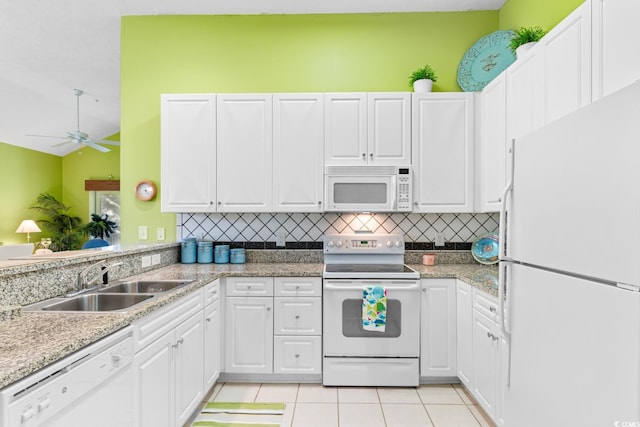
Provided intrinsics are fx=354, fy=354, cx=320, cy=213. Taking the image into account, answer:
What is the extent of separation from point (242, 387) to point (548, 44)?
9.65 ft

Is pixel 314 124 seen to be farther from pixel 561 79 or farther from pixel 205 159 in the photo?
pixel 561 79

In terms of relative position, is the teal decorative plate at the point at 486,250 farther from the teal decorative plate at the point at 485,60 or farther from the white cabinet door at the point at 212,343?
the white cabinet door at the point at 212,343

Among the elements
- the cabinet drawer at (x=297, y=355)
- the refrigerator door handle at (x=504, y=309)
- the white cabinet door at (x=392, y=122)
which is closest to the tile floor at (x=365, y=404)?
the cabinet drawer at (x=297, y=355)

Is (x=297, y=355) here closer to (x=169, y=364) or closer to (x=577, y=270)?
(x=169, y=364)

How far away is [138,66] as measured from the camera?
10.6ft

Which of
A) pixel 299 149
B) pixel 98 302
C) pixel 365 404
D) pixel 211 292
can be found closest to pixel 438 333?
pixel 365 404

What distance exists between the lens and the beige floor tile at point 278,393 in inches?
96.7

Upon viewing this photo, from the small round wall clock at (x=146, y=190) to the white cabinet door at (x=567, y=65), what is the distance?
9.93 feet

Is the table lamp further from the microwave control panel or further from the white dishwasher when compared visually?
the microwave control panel

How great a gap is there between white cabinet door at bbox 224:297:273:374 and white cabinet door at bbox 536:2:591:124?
2.17m

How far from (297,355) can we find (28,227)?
22.2ft

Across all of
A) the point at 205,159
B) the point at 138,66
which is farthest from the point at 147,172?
the point at 138,66

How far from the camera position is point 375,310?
2.50m

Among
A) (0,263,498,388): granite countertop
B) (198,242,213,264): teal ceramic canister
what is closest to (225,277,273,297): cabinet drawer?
(0,263,498,388): granite countertop
